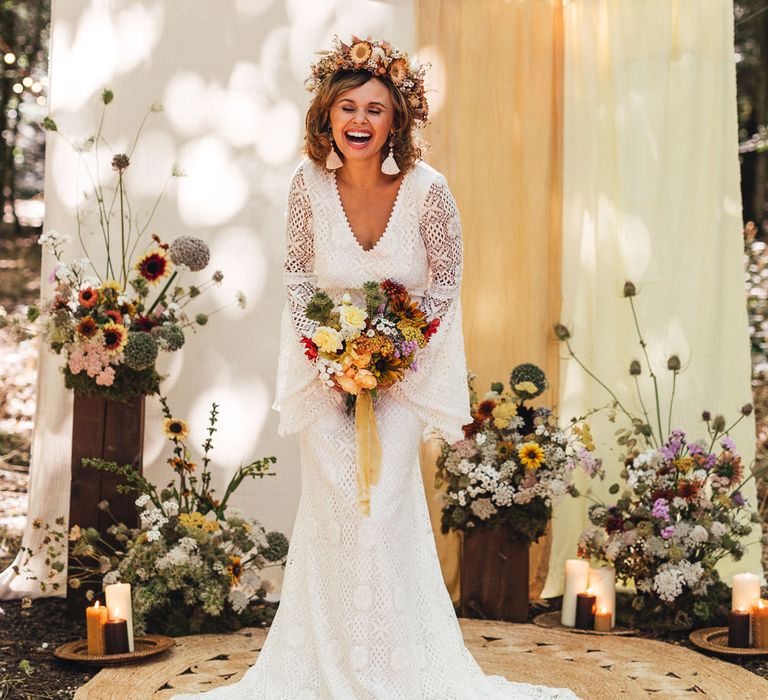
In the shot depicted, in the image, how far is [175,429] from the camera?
13.4 ft

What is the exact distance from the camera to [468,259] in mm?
4703

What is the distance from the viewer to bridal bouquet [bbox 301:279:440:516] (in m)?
2.90

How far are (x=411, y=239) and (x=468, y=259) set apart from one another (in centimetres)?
160

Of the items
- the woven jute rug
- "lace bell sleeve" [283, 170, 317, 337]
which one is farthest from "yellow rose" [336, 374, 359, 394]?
the woven jute rug

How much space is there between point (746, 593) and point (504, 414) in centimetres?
106

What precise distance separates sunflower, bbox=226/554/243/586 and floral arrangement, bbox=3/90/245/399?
0.69 m

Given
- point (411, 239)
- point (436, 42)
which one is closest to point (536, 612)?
point (411, 239)

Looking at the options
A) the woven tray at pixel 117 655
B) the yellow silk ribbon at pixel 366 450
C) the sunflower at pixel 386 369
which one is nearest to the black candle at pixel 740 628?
the yellow silk ribbon at pixel 366 450

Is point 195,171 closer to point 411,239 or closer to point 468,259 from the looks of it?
point 468,259

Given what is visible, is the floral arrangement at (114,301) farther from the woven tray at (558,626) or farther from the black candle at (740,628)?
the black candle at (740,628)

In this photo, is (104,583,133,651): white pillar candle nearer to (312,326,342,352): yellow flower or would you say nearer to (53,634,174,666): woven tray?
(53,634,174,666): woven tray

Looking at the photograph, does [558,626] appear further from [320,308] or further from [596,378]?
[320,308]

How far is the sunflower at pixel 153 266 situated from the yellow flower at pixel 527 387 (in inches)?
53.9

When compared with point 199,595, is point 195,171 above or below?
above
